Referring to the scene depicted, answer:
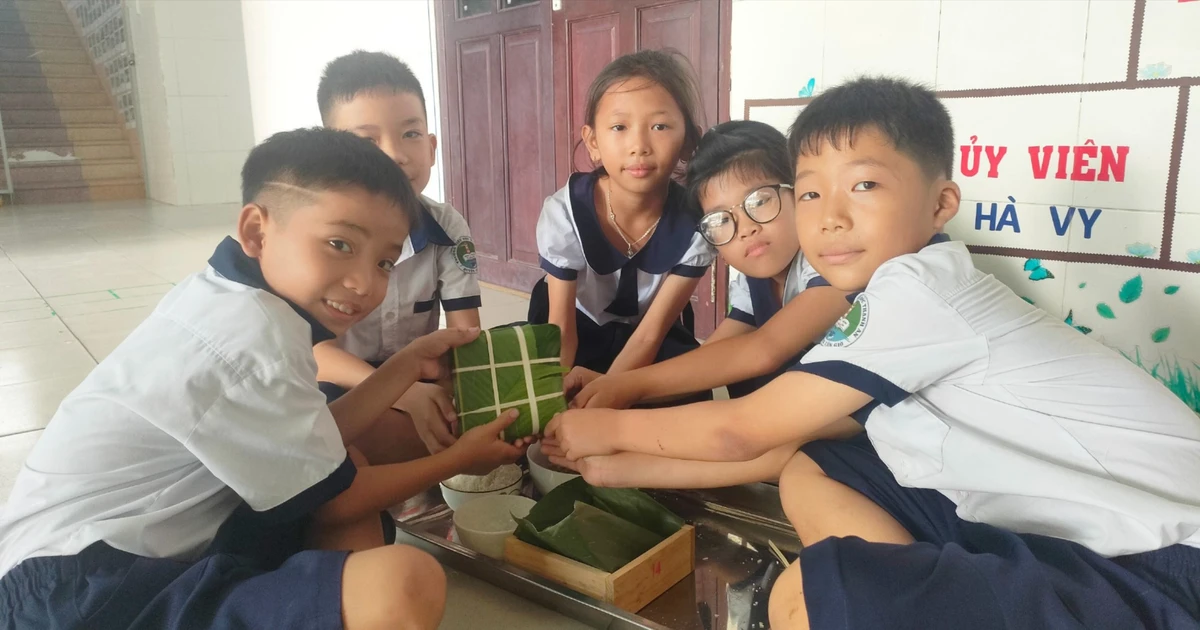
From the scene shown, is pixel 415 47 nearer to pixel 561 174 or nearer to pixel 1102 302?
pixel 561 174

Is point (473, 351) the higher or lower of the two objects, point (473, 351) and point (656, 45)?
the lower

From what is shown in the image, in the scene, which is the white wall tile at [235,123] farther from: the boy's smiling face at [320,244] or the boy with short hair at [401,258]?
the boy's smiling face at [320,244]

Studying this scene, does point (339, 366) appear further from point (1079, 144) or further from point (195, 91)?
point (195, 91)

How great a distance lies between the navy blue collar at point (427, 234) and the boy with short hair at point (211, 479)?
503 mm

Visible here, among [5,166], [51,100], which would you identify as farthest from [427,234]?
[51,100]

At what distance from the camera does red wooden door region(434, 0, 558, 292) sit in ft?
9.62

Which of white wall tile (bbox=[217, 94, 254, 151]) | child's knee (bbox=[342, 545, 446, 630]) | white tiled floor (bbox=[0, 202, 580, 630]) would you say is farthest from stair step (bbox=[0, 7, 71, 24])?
child's knee (bbox=[342, 545, 446, 630])

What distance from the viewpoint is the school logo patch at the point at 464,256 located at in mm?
1480

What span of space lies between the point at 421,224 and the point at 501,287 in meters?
1.93

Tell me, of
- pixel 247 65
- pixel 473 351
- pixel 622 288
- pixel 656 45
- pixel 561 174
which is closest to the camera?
pixel 473 351

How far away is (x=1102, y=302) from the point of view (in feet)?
5.25

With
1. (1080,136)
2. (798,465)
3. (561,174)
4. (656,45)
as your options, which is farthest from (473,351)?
(561,174)

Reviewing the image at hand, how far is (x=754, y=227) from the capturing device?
1248 millimetres

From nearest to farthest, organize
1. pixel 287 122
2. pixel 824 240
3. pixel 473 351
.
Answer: pixel 824 240
pixel 473 351
pixel 287 122
